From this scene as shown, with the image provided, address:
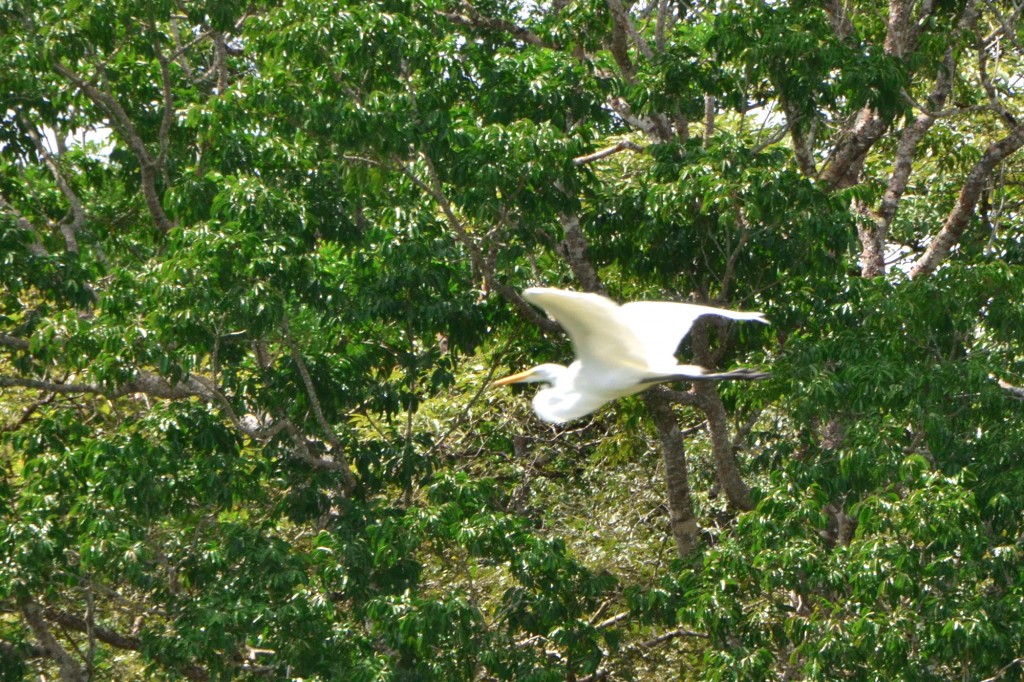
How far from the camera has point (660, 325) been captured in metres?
5.74

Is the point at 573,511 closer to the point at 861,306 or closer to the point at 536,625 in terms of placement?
the point at 536,625

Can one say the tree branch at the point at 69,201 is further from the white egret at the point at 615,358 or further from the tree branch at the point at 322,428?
the white egret at the point at 615,358

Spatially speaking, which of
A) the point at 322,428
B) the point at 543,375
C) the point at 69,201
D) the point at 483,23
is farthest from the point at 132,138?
the point at 543,375

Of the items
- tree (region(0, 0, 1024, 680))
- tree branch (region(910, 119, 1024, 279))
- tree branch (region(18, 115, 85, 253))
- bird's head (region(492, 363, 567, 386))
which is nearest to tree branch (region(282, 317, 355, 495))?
tree (region(0, 0, 1024, 680))

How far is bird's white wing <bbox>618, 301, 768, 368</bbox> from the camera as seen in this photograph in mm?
A: 5574

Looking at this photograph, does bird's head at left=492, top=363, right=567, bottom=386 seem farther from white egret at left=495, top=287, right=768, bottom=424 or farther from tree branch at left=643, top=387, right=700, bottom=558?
tree branch at left=643, top=387, right=700, bottom=558

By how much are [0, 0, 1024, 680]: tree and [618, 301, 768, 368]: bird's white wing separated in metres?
1.05

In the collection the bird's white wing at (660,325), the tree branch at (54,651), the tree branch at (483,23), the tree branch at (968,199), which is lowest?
the tree branch at (54,651)

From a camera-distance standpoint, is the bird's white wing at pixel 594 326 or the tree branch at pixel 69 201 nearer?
the bird's white wing at pixel 594 326

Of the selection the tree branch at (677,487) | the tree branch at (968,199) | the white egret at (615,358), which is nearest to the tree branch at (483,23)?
the tree branch at (677,487)

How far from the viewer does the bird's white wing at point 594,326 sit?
434cm

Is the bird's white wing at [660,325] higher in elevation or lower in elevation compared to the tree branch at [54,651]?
higher

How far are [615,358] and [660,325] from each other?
0.47 m

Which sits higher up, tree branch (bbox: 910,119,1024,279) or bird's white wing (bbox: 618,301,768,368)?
tree branch (bbox: 910,119,1024,279)
